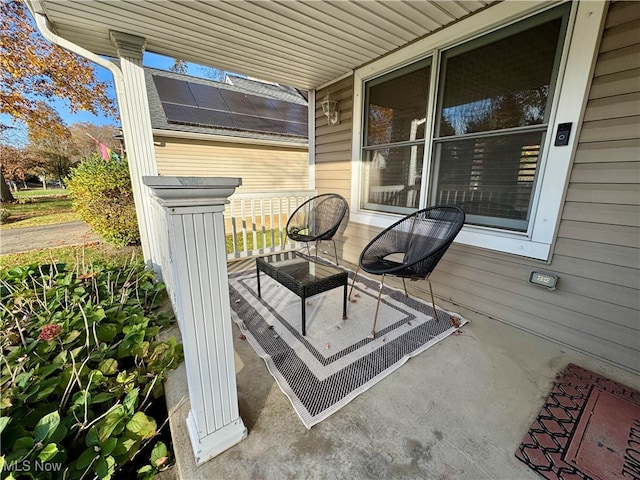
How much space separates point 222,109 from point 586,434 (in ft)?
27.1

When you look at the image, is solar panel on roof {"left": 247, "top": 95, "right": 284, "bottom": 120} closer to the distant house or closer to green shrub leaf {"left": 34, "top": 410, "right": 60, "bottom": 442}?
the distant house

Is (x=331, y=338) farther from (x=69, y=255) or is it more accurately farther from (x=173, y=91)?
(x=173, y=91)

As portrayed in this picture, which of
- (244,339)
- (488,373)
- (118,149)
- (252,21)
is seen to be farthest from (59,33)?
(118,149)

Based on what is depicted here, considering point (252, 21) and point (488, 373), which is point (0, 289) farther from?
point (488, 373)

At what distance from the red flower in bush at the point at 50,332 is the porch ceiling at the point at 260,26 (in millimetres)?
2166

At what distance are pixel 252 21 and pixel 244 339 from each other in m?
2.50

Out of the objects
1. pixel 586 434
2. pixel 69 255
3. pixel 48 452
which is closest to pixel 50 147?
pixel 69 255

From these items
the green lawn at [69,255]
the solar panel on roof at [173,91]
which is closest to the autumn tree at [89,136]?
the solar panel on roof at [173,91]

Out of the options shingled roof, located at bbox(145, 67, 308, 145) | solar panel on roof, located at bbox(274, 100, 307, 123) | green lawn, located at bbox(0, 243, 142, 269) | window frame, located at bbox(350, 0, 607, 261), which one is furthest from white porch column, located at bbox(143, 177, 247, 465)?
solar panel on roof, located at bbox(274, 100, 307, 123)

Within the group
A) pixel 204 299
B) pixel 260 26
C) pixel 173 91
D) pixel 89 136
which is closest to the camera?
pixel 204 299

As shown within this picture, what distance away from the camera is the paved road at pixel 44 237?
4.59 m

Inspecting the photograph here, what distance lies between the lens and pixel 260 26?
2.24 meters

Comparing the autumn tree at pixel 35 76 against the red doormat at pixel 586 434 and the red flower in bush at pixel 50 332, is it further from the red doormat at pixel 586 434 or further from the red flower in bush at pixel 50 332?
the red doormat at pixel 586 434

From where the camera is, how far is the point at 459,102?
2295mm
